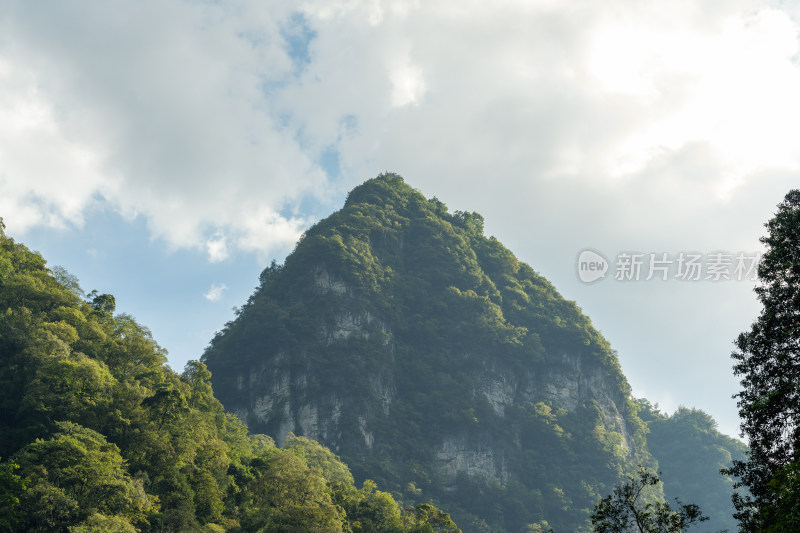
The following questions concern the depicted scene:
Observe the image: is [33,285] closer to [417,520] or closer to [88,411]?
[88,411]

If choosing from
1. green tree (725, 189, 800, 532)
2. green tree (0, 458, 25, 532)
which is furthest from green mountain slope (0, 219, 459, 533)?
green tree (725, 189, 800, 532)

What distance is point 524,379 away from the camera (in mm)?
106438

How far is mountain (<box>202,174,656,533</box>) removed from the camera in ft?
295

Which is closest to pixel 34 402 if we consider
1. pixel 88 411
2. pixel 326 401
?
pixel 88 411

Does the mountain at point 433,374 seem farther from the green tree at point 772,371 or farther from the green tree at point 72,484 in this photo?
the green tree at point 772,371

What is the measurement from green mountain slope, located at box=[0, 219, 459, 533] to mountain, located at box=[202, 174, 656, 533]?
31863 mm

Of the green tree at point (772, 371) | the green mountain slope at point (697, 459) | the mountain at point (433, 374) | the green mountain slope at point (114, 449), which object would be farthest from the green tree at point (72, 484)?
the green mountain slope at point (697, 459)

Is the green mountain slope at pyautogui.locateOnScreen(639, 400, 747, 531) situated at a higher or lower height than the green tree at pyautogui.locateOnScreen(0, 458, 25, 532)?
higher

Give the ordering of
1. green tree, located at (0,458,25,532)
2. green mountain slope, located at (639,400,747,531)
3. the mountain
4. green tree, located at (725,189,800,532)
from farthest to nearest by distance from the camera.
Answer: green mountain slope, located at (639,400,747,531), the mountain, green tree, located at (0,458,25,532), green tree, located at (725,189,800,532)

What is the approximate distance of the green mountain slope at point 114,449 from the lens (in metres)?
35.9

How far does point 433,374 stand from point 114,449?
216 feet

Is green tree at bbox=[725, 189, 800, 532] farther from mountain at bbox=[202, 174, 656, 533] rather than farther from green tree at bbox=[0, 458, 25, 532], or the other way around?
mountain at bbox=[202, 174, 656, 533]

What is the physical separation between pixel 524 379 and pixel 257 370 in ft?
140

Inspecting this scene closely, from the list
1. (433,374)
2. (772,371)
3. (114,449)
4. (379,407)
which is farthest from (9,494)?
(433,374)
